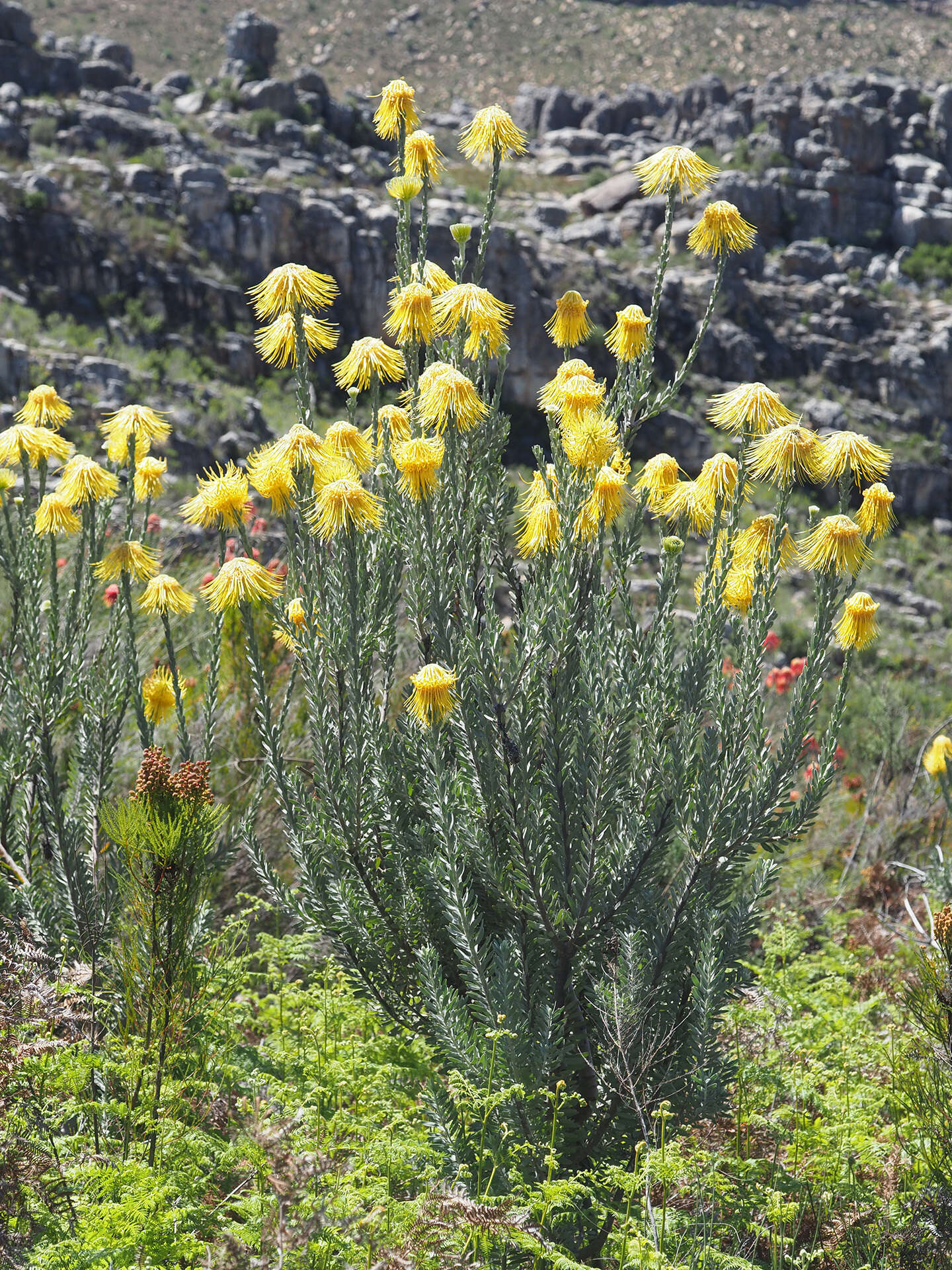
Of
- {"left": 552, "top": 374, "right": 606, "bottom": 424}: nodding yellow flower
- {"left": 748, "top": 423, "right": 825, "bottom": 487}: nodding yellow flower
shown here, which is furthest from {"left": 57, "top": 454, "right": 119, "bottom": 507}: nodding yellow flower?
{"left": 748, "top": 423, "right": 825, "bottom": 487}: nodding yellow flower

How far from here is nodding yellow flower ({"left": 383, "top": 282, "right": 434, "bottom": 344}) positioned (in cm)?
248

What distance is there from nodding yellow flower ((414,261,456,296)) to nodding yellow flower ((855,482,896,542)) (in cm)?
137

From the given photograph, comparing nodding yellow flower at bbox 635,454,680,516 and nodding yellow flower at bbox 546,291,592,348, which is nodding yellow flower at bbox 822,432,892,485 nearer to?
nodding yellow flower at bbox 635,454,680,516

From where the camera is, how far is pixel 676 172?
2.63 m

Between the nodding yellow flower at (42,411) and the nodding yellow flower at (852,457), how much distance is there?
2.42 meters

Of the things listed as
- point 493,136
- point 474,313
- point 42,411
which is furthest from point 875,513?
point 42,411

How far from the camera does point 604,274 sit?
44219 millimetres

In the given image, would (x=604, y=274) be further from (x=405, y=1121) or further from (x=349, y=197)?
(x=405, y=1121)

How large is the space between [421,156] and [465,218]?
42.7 meters

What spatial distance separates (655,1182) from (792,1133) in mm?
705

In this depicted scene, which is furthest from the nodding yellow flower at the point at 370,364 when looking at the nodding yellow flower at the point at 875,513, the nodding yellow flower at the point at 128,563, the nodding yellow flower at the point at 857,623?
the nodding yellow flower at the point at 857,623

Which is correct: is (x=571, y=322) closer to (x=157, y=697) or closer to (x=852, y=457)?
(x=852, y=457)

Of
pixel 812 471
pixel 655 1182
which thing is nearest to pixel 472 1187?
pixel 655 1182

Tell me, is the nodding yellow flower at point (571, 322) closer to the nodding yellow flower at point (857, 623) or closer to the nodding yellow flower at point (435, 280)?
the nodding yellow flower at point (435, 280)
